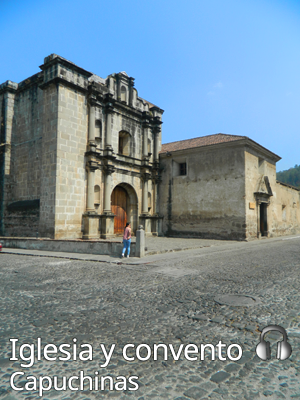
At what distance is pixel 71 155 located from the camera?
55.9ft

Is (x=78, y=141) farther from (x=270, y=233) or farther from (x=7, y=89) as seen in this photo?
(x=270, y=233)

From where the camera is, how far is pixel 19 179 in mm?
18969

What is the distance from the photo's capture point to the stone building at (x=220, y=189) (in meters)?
19.5

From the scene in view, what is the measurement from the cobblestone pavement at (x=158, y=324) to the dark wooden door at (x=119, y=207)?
13.2 meters

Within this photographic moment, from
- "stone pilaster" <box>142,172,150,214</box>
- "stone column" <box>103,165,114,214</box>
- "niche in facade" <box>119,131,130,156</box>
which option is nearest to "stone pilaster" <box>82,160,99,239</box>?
"stone column" <box>103,165,114,214</box>

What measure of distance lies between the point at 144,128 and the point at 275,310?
20.1 metres

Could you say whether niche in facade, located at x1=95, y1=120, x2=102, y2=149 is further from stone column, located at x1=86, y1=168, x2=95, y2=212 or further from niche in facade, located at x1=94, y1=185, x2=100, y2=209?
niche in facade, located at x1=94, y1=185, x2=100, y2=209

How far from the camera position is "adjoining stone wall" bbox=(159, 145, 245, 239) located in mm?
19531

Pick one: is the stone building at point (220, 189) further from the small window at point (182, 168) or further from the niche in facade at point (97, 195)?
the niche in facade at point (97, 195)

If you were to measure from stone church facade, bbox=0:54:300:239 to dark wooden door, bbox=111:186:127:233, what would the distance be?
8 cm

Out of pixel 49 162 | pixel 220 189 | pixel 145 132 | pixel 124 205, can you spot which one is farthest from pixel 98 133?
pixel 220 189

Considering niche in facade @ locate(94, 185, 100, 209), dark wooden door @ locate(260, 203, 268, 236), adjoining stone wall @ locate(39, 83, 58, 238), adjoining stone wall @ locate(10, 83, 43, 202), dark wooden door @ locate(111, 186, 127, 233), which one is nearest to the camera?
adjoining stone wall @ locate(39, 83, 58, 238)

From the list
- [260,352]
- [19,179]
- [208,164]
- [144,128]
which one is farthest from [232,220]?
[260,352]

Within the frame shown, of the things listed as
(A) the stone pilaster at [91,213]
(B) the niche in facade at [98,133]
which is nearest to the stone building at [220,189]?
(B) the niche in facade at [98,133]
